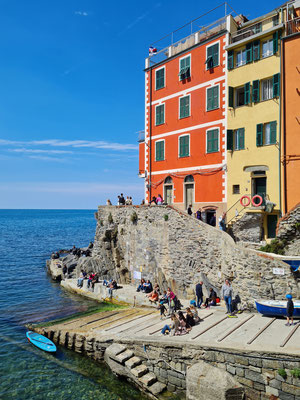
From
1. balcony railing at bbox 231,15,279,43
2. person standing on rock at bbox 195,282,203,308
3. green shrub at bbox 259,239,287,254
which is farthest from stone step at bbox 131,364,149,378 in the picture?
balcony railing at bbox 231,15,279,43

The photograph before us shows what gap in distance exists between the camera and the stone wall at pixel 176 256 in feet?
54.1

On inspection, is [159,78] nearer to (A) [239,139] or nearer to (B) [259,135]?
(A) [239,139]

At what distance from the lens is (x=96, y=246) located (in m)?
32.1

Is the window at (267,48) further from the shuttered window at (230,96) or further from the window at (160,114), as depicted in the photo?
the window at (160,114)

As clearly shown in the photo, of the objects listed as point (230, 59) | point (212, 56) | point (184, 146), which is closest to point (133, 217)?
point (184, 146)

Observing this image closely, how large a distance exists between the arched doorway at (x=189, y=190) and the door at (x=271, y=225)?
6.79 m

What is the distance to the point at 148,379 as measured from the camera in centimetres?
1438

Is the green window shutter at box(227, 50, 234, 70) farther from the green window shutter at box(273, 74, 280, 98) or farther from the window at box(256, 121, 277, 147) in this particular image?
the window at box(256, 121, 277, 147)

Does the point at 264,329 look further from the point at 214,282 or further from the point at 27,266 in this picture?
the point at 27,266

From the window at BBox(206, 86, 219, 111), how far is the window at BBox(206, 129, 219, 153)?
Answer: 1900 mm

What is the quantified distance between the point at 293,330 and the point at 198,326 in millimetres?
4576

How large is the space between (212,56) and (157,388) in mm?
23177

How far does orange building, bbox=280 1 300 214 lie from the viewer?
1969cm

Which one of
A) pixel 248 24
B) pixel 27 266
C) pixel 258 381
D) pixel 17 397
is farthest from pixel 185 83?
pixel 27 266
